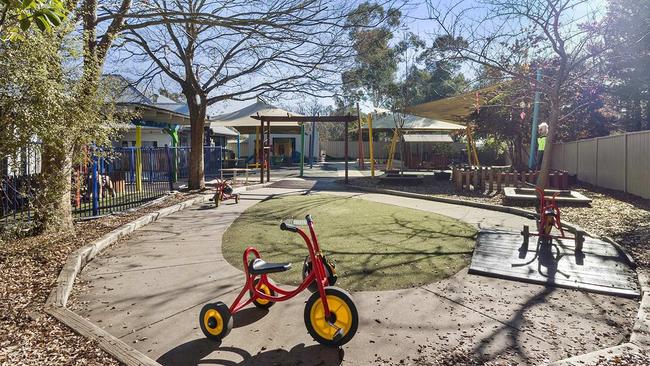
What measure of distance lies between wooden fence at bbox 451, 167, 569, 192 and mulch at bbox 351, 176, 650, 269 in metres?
0.55

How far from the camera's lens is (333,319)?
3.36m

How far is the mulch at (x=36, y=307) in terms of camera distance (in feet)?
10.5

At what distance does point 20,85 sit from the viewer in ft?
16.4

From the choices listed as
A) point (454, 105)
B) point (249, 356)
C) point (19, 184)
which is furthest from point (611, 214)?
point (19, 184)

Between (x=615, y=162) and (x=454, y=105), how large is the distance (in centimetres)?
587

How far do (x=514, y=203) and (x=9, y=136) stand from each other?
33.8 feet

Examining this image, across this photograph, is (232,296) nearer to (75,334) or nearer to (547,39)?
(75,334)

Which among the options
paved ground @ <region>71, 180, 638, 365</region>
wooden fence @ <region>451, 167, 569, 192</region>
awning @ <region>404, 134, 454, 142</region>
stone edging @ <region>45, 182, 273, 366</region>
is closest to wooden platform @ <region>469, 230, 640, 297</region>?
paved ground @ <region>71, 180, 638, 365</region>

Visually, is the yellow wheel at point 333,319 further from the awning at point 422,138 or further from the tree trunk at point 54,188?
the awning at point 422,138

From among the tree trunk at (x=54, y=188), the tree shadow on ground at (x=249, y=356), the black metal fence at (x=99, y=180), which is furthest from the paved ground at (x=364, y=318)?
the black metal fence at (x=99, y=180)

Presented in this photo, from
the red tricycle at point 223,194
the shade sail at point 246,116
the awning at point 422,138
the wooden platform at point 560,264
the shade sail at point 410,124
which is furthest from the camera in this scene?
the awning at point 422,138

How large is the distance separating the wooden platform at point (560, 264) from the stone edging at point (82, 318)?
156 inches

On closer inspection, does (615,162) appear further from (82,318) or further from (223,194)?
(82,318)

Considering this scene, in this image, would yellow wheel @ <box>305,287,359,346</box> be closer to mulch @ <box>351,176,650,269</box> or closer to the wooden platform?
the wooden platform
